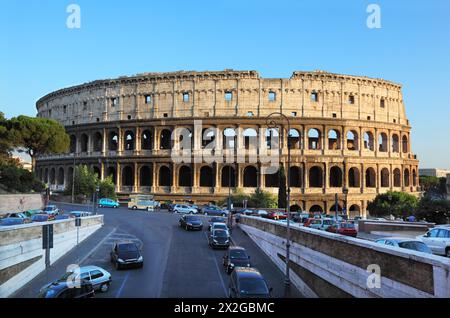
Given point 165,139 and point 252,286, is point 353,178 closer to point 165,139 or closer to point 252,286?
point 165,139

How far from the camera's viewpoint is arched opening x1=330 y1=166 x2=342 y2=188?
6134 centimetres

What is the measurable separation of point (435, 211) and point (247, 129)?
1078 inches

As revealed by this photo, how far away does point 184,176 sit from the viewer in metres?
62.8

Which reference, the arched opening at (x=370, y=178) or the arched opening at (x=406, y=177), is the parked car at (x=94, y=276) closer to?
the arched opening at (x=370, y=178)

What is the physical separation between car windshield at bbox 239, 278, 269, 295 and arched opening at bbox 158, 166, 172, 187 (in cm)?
4915

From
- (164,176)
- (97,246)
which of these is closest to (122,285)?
(97,246)

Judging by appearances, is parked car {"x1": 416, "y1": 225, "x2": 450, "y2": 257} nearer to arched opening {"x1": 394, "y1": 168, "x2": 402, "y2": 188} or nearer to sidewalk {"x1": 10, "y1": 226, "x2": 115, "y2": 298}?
sidewalk {"x1": 10, "y1": 226, "x2": 115, "y2": 298}

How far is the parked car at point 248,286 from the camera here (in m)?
14.2

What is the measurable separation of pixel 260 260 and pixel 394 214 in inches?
1207

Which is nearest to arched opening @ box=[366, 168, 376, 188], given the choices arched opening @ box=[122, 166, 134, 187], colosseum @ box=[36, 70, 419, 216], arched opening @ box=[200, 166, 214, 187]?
colosseum @ box=[36, 70, 419, 216]

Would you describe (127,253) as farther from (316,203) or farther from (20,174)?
(316,203)

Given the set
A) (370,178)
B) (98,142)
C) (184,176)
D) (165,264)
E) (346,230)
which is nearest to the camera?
(165,264)
